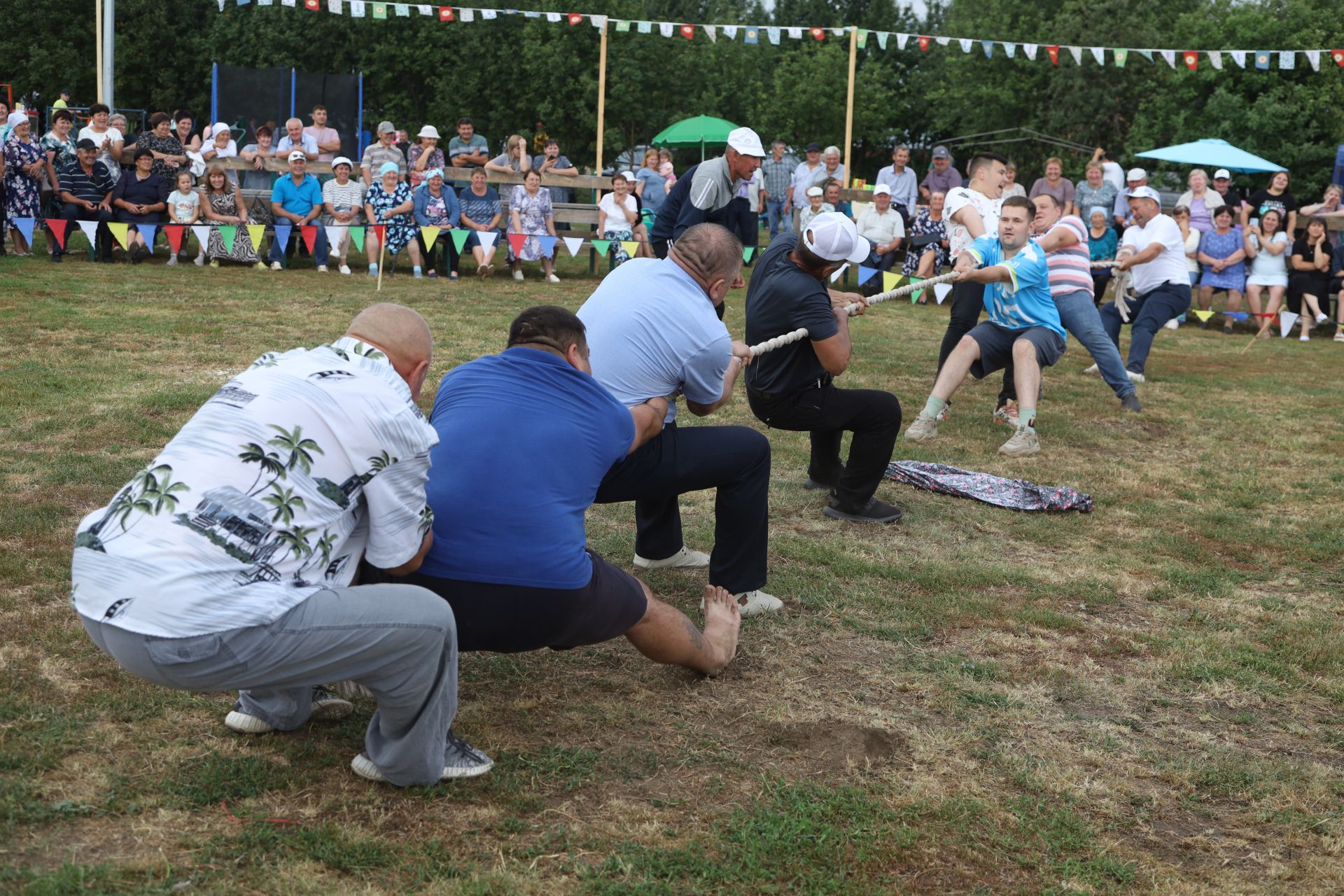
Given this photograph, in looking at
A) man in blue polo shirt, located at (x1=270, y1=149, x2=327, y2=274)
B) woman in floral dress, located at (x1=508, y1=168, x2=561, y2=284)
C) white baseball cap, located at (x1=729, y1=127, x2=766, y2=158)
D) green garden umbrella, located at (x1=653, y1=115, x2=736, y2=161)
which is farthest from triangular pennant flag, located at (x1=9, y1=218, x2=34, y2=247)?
green garden umbrella, located at (x1=653, y1=115, x2=736, y2=161)

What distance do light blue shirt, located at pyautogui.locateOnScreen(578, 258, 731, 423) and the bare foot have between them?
2.45ft

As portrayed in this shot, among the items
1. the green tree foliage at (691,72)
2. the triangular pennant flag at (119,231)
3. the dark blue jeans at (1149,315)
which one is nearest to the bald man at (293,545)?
the dark blue jeans at (1149,315)

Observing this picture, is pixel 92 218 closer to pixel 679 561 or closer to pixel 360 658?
pixel 679 561

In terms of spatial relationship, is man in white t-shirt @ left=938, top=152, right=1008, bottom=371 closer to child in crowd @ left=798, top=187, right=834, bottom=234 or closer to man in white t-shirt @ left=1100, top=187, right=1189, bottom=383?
man in white t-shirt @ left=1100, top=187, right=1189, bottom=383

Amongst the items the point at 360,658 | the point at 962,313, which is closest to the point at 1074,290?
the point at 962,313

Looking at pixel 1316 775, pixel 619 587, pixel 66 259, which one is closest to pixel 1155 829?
pixel 1316 775

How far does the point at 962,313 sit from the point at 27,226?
34.4 feet

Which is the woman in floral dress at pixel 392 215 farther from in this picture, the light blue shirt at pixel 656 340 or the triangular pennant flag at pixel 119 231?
the light blue shirt at pixel 656 340

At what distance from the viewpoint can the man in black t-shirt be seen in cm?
565

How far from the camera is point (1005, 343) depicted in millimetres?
8227

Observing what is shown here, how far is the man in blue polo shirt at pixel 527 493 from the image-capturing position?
3.41 meters

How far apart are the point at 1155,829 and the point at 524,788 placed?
1.75 meters

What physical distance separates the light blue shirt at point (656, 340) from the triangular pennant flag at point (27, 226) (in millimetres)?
11177

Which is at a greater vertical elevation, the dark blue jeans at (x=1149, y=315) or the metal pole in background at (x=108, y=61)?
the metal pole in background at (x=108, y=61)
